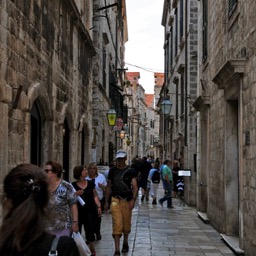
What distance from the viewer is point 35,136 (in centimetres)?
1034

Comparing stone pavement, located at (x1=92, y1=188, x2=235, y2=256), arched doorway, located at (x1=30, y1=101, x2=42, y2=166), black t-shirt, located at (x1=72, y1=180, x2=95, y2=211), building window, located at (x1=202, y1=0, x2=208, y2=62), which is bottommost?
stone pavement, located at (x1=92, y1=188, x2=235, y2=256)

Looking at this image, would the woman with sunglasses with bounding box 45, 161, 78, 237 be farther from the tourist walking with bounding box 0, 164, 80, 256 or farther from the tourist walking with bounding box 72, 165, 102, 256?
the tourist walking with bounding box 0, 164, 80, 256

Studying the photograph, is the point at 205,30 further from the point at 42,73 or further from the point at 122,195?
the point at 122,195

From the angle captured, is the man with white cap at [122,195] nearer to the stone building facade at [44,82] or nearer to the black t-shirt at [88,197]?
the black t-shirt at [88,197]

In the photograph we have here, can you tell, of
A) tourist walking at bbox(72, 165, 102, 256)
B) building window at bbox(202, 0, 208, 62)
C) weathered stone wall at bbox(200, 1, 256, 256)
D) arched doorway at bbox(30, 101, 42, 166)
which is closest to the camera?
weathered stone wall at bbox(200, 1, 256, 256)

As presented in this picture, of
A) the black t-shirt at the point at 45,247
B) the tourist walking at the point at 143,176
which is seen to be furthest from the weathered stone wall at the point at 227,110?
the black t-shirt at the point at 45,247

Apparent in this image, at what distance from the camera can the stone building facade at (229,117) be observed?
25.0ft

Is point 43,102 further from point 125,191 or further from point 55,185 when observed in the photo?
point 55,185

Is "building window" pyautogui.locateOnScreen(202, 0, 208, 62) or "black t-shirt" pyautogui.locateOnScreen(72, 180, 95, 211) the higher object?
"building window" pyautogui.locateOnScreen(202, 0, 208, 62)

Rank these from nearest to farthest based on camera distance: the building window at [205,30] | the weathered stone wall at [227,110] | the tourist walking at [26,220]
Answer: the tourist walking at [26,220]
the weathered stone wall at [227,110]
the building window at [205,30]

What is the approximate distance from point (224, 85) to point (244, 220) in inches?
109

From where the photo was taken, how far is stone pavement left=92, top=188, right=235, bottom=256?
344 inches

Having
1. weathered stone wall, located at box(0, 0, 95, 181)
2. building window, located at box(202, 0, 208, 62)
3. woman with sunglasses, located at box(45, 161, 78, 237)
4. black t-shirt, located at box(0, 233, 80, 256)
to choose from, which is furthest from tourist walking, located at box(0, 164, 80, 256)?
building window, located at box(202, 0, 208, 62)

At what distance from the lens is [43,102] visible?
10.0 meters
